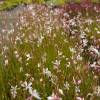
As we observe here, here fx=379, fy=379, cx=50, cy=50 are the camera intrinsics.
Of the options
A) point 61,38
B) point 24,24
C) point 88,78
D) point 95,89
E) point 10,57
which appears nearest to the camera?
point 95,89

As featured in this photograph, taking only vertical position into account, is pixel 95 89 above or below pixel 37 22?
above

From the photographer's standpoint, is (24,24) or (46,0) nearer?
(24,24)

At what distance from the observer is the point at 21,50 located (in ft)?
17.5

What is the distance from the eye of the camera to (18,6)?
514 inches

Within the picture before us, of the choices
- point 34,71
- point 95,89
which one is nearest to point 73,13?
point 34,71

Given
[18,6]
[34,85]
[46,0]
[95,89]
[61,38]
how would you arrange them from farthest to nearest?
[46,0] < [18,6] < [61,38] < [34,85] < [95,89]

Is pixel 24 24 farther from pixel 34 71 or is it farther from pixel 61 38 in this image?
pixel 34 71

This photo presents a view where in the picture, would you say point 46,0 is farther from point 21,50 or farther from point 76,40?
point 21,50

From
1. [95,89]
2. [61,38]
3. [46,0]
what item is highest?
[95,89]

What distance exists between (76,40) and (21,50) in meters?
1.32

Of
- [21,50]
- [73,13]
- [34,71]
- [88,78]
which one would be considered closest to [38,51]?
[21,50]

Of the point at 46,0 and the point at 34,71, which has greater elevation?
the point at 34,71

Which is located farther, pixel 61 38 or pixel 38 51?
pixel 61 38

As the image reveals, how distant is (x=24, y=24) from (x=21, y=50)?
6.20 ft
